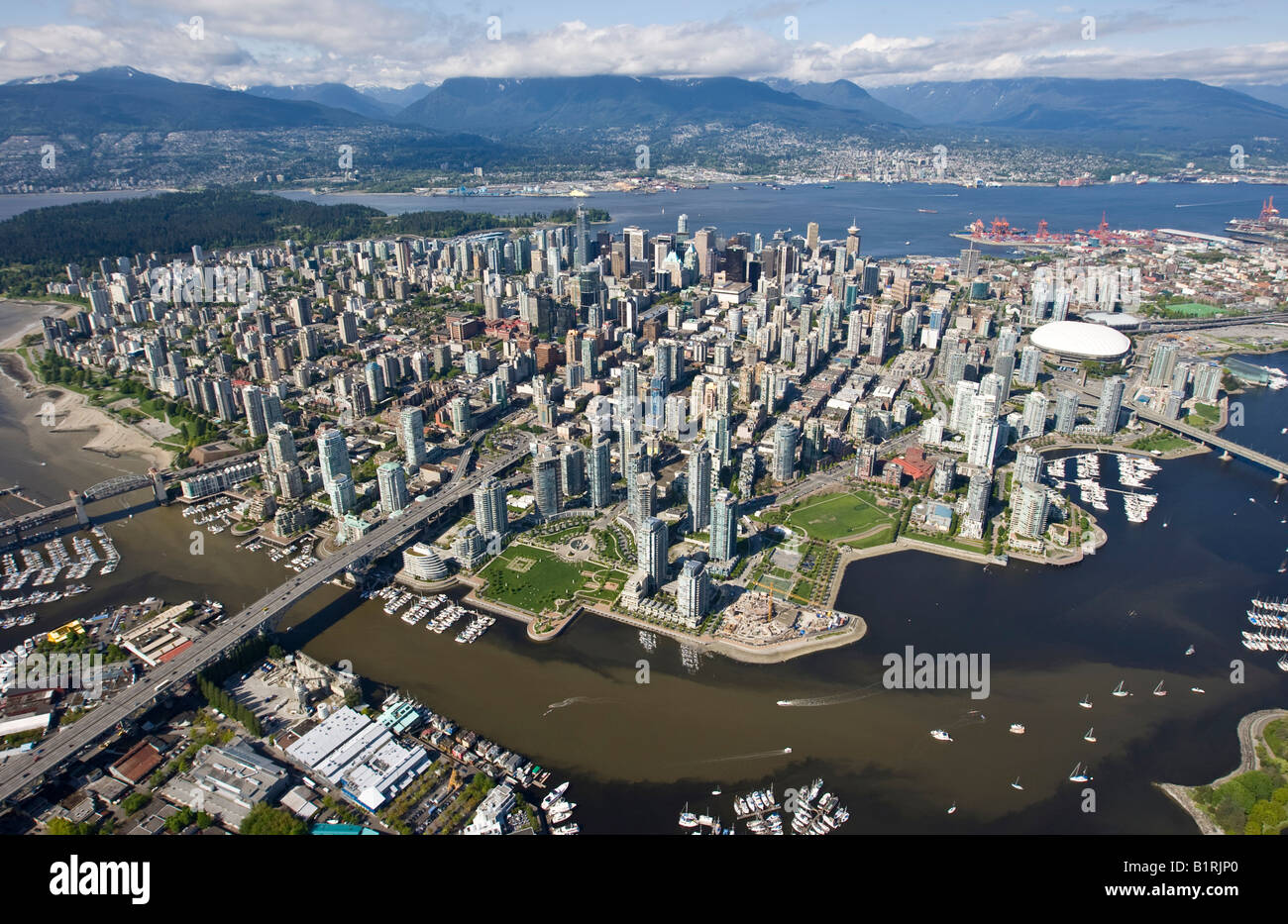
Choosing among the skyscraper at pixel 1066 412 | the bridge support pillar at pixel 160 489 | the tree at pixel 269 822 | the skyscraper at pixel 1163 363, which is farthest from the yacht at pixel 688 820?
the skyscraper at pixel 1163 363

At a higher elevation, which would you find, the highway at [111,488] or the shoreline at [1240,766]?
the highway at [111,488]

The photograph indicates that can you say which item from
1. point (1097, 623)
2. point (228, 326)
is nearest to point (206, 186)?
point (228, 326)

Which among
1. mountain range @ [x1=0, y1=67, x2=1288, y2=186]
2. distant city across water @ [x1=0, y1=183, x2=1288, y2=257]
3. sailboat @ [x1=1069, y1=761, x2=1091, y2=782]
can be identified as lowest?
sailboat @ [x1=1069, y1=761, x2=1091, y2=782]

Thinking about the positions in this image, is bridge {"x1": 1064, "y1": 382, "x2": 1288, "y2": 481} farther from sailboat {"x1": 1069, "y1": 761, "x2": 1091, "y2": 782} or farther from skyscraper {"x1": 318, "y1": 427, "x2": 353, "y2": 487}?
skyscraper {"x1": 318, "y1": 427, "x2": 353, "y2": 487}

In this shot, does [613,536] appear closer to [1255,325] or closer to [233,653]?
[233,653]

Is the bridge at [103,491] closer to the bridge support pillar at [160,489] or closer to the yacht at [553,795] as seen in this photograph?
the bridge support pillar at [160,489]

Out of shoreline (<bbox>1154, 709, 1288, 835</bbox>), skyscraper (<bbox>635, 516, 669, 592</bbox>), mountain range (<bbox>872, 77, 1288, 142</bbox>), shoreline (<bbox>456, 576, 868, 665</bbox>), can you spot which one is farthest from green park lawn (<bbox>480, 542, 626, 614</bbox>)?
mountain range (<bbox>872, 77, 1288, 142</bbox>)
